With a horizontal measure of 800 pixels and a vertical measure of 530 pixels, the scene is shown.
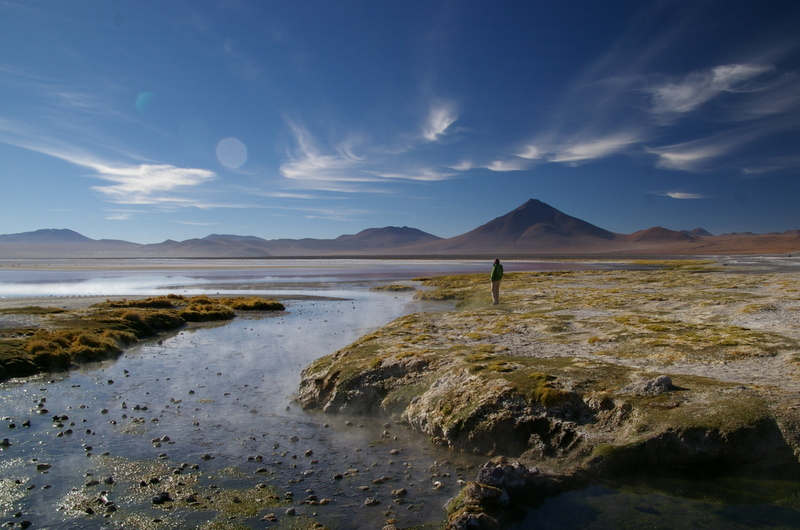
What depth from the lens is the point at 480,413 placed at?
11.0m

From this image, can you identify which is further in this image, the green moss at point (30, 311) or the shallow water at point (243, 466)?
the green moss at point (30, 311)

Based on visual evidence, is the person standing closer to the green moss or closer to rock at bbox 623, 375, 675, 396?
rock at bbox 623, 375, 675, 396

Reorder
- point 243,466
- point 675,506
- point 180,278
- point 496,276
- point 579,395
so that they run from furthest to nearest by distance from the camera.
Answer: point 180,278 < point 496,276 < point 579,395 < point 243,466 < point 675,506

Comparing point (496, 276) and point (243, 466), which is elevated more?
point (496, 276)

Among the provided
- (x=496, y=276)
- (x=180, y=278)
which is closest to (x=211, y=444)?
(x=496, y=276)

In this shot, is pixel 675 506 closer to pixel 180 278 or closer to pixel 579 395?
pixel 579 395

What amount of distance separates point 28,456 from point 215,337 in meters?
16.1

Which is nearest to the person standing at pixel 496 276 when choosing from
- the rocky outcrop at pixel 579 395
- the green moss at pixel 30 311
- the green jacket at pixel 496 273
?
the green jacket at pixel 496 273

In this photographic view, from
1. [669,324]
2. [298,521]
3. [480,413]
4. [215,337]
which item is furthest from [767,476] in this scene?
[215,337]

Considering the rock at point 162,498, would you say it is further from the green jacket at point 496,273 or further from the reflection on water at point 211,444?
the green jacket at point 496,273

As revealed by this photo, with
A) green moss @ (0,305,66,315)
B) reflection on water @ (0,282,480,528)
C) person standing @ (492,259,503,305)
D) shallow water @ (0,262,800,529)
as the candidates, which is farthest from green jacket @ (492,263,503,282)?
green moss @ (0,305,66,315)

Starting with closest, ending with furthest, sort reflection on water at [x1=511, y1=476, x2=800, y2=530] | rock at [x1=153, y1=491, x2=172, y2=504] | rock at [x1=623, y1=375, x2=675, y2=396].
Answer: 1. reflection on water at [x1=511, y1=476, x2=800, y2=530]
2. rock at [x1=153, y1=491, x2=172, y2=504]
3. rock at [x1=623, y1=375, x2=675, y2=396]

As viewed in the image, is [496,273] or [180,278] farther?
[180,278]

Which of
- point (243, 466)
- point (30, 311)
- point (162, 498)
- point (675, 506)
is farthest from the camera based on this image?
point (30, 311)
